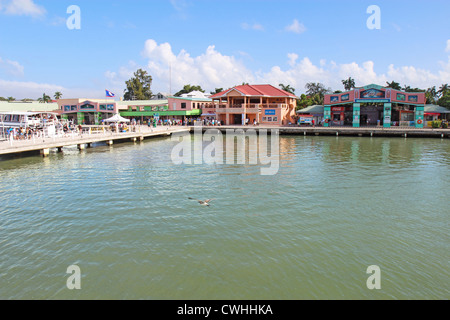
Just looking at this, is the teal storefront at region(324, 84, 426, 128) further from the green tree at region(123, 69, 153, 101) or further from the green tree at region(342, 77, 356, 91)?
the green tree at region(123, 69, 153, 101)

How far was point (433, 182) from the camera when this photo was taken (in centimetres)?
1838

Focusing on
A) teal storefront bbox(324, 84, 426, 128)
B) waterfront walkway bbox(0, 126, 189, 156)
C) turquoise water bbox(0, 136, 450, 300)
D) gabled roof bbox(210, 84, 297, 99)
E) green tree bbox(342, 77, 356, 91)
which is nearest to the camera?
turquoise water bbox(0, 136, 450, 300)

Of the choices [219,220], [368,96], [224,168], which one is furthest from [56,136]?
[368,96]

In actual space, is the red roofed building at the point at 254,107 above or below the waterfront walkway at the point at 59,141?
above

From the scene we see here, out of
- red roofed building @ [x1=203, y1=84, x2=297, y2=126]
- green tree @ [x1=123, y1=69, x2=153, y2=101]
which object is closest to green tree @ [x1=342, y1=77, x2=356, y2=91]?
red roofed building @ [x1=203, y1=84, x2=297, y2=126]

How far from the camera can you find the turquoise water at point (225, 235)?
8.31 m

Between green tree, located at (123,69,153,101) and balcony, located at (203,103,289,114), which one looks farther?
green tree, located at (123,69,153,101)

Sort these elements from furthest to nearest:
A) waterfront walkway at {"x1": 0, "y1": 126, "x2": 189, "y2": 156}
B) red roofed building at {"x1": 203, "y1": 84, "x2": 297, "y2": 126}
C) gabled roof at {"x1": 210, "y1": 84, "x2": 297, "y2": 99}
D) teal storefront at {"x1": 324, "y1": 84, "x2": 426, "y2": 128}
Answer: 1. gabled roof at {"x1": 210, "y1": 84, "x2": 297, "y2": 99}
2. red roofed building at {"x1": 203, "y1": 84, "x2": 297, "y2": 126}
3. teal storefront at {"x1": 324, "y1": 84, "x2": 426, "y2": 128}
4. waterfront walkway at {"x1": 0, "y1": 126, "x2": 189, "y2": 156}

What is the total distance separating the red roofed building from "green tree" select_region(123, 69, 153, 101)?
3801cm

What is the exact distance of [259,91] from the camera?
63.4 meters

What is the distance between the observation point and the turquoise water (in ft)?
27.3

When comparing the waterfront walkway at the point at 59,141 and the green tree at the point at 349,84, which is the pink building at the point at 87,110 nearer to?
the waterfront walkway at the point at 59,141

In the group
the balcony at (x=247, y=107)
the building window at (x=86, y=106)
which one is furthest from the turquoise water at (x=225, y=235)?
the building window at (x=86, y=106)

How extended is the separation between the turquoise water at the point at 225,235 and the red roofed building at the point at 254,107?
4114 cm
